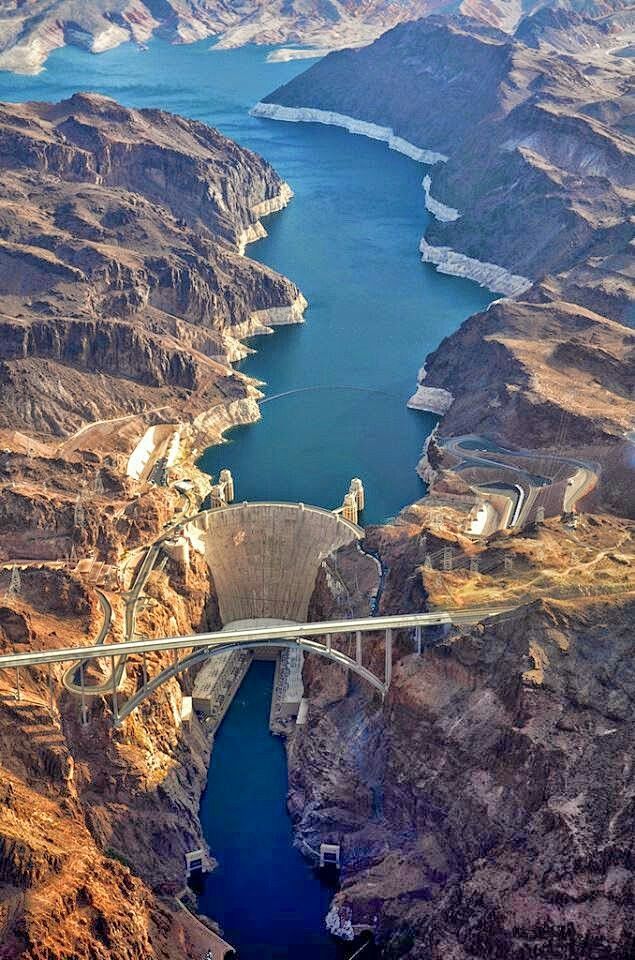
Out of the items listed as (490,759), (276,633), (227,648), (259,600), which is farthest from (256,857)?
(259,600)

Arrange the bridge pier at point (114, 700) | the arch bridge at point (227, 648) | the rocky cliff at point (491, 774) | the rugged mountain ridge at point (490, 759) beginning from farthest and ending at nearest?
the bridge pier at point (114, 700), the arch bridge at point (227, 648), the rugged mountain ridge at point (490, 759), the rocky cliff at point (491, 774)

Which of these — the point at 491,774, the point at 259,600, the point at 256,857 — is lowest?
the point at 259,600

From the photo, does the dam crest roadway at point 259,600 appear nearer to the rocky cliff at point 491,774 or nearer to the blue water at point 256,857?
the rocky cliff at point 491,774

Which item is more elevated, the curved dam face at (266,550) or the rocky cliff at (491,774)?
the rocky cliff at (491,774)

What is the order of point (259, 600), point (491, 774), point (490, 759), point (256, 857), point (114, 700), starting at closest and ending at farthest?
point (491, 774), point (490, 759), point (256, 857), point (114, 700), point (259, 600)

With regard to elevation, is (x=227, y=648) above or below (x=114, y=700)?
above

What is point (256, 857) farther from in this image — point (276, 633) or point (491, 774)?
point (491, 774)

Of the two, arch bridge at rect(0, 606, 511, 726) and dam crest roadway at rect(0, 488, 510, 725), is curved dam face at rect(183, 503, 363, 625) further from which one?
arch bridge at rect(0, 606, 511, 726)

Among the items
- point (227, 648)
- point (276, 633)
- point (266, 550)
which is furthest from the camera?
point (266, 550)

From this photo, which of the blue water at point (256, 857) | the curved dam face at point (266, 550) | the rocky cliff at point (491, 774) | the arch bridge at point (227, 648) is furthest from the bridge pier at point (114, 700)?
the curved dam face at point (266, 550)
